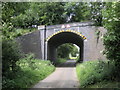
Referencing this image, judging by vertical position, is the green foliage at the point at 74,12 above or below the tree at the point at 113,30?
above

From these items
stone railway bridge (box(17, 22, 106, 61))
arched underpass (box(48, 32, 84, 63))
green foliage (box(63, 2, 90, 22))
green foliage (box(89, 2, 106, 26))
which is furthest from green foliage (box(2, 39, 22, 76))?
green foliage (box(63, 2, 90, 22))

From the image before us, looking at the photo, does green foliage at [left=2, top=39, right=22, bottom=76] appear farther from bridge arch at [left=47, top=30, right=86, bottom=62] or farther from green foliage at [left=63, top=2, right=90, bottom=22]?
green foliage at [left=63, top=2, right=90, bottom=22]

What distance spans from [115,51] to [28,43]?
12.5 metres

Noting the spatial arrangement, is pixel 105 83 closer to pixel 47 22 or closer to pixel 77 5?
pixel 47 22

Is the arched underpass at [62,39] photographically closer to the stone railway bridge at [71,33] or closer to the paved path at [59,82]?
the stone railway bridge at [71,33]

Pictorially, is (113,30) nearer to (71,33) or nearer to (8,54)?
(8,54)

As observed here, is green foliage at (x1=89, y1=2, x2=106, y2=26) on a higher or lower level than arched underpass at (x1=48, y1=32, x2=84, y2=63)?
higher

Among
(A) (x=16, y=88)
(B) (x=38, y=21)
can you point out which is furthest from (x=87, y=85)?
(B) (x=38, y=21)

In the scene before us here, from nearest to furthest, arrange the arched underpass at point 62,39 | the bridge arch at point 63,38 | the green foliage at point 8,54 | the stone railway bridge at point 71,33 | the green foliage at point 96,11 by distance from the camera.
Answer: the green foliage at point 8,54 < the stone railway bridge at point 71,33 < the bridge arch at point 63,38 < the green foliage at point 96,11 < the arched underpass at point 62,39

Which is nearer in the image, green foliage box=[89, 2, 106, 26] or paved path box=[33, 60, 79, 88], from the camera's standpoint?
paved path box=[33, 60, 79, 88]

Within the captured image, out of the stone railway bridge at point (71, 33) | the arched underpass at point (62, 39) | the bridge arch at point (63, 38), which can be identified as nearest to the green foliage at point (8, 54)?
the stone railway bridge at point (71, 33)

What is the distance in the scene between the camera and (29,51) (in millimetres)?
18609

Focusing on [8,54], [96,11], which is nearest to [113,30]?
[8,54]

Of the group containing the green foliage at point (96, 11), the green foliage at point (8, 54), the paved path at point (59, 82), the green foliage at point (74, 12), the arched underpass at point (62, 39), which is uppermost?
the green foliage at point (74, 12)
